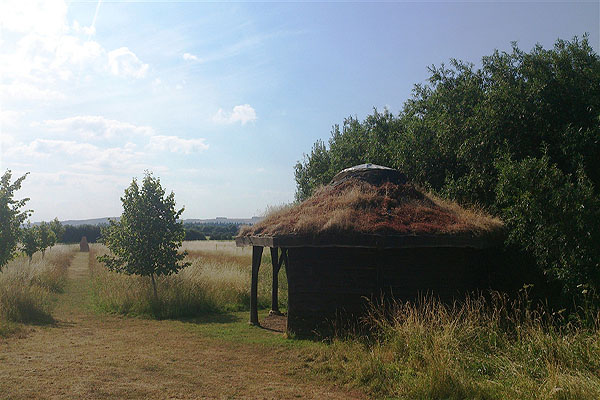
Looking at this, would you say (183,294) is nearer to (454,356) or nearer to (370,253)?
(370,253)

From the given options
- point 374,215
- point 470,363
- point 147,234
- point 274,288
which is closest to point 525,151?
point 374,215

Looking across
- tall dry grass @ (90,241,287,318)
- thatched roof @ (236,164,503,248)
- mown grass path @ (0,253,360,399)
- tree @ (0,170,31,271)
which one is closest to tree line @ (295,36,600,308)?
thatched roof @ (236,164,503,248)

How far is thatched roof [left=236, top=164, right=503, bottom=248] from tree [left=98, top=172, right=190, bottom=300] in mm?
3807

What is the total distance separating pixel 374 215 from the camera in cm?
942

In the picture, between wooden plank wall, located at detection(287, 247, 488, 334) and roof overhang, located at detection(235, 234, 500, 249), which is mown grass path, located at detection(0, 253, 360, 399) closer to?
wooden plank wall, located at detection(287, 247, 488, 334)

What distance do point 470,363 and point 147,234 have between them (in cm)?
1054

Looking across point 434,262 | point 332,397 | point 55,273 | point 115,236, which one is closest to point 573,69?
point 434,262

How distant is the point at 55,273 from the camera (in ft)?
63.0

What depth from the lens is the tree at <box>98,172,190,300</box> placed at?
1375cm

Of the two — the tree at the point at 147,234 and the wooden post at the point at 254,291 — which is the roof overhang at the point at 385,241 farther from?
the tree at the point at 147,234

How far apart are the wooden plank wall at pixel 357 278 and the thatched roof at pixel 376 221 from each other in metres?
0.56

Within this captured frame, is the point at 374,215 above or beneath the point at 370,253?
above

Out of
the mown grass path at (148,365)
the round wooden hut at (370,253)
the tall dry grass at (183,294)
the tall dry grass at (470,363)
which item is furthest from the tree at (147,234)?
the tall dry grass at (470,363)

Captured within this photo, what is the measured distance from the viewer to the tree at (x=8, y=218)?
12219 mm
